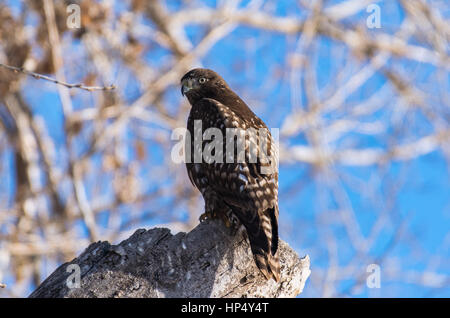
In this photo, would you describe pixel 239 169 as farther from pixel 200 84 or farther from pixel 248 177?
pixel 200 84

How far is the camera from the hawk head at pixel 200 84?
5.61 m

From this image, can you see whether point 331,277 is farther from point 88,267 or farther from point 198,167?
point 88,267

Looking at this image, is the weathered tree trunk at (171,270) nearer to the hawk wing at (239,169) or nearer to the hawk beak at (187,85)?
the hawk wing at (239,169)

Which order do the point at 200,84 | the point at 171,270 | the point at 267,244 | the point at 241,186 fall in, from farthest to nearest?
the point at 200,84 < the point at 241,186 < the point at 267,244 < the point at 171,270

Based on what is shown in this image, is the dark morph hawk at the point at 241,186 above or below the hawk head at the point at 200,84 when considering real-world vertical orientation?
below

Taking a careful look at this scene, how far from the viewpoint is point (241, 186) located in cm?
428

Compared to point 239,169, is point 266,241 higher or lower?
lower

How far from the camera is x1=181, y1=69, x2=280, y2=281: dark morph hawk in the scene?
389 centimetres

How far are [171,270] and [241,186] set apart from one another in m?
0.97

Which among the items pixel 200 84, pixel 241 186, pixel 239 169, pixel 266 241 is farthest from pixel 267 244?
pixel 200 84

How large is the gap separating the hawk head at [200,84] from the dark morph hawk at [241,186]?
416 mm

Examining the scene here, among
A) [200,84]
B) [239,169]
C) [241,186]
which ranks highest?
[200,84]

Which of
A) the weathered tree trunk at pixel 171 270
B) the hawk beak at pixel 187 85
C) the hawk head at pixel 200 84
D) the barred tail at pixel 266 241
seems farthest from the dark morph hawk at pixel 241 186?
the hawk beak at pixel 187 85
